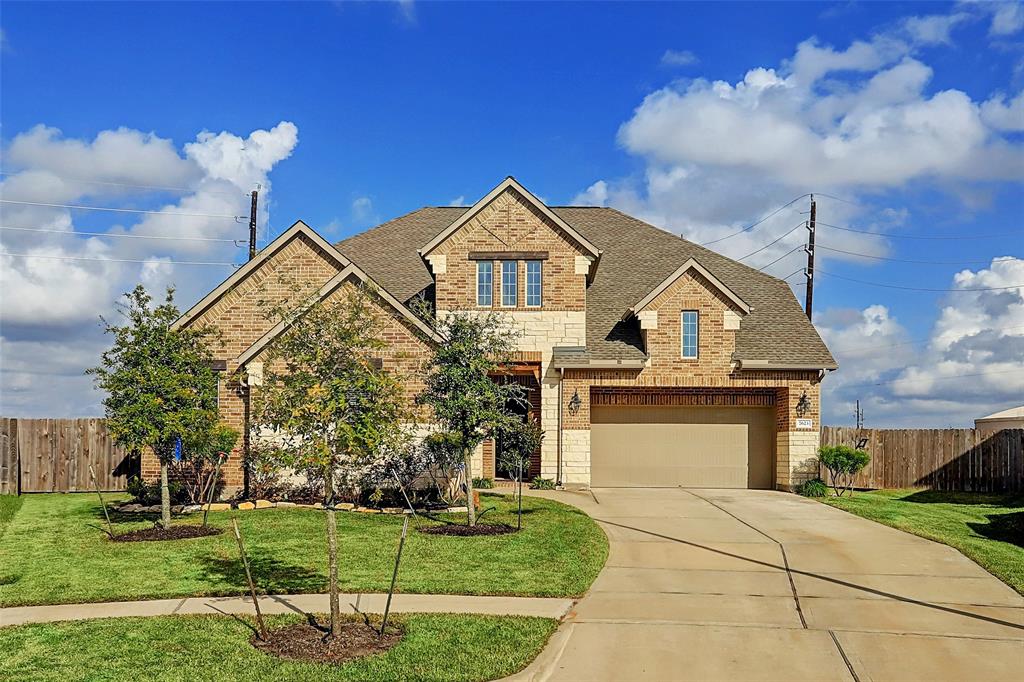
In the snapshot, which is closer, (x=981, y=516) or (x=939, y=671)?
(x=939, y=671)

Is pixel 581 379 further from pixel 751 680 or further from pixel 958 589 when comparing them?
pixel 751 680

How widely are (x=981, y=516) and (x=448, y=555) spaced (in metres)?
14.0

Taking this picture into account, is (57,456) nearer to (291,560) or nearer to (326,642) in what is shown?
(291,560)

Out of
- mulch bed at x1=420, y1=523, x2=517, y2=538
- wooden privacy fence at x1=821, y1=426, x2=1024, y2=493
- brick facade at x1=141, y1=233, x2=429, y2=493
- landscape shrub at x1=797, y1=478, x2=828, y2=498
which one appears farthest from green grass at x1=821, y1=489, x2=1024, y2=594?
brick facade at x1=141, y1=233, x2=429, y2=493

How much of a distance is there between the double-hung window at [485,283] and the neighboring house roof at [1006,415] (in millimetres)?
22115

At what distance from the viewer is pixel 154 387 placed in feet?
56.7

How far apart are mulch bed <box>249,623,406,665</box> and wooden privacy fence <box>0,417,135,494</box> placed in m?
17.7

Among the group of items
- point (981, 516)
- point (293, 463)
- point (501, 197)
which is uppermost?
point (501, 197)

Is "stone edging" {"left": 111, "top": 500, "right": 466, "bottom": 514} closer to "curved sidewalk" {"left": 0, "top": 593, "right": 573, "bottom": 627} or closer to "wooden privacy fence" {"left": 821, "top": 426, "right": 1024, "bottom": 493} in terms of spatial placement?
"curved sidewalk" {"left": 0, "top": 593, "right": 573, "bottom": 627}

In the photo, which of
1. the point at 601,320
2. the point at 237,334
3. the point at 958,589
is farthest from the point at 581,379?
the point at 958,589

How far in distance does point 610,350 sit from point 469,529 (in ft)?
34.6

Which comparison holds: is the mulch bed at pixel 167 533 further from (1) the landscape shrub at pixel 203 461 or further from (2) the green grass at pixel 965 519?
(2) the green grass at pixel 965 519

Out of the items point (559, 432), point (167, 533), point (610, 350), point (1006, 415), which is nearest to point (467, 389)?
point (167, 533)

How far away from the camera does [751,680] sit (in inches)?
360
